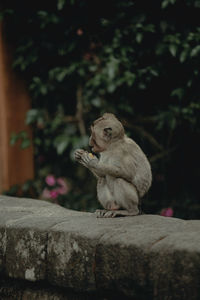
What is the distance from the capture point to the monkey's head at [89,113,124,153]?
2.79 meters

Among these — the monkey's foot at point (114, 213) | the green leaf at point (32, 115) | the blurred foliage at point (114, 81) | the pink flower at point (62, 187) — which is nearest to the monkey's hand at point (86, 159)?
the monkey's foot at point (114, 213)

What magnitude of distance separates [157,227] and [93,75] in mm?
2822

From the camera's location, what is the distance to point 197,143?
15.7 ft

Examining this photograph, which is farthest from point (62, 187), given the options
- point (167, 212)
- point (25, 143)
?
point (167, 212)

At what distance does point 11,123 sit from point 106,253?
294 cm

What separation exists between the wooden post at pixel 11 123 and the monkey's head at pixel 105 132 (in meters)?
2.22

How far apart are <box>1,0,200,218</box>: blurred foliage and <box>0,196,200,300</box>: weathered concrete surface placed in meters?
1.95

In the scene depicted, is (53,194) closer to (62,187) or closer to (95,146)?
(62,187)

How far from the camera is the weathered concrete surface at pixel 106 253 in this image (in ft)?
6.54

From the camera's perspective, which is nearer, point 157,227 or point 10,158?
point 157,227

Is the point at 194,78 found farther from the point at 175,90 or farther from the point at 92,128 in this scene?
the point at 92,128

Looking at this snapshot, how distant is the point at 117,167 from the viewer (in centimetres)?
277

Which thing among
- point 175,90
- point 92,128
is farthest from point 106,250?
point 175,90

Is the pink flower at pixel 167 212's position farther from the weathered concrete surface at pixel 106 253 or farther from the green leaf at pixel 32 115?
the weathered concrete surface at pixel 106 253
